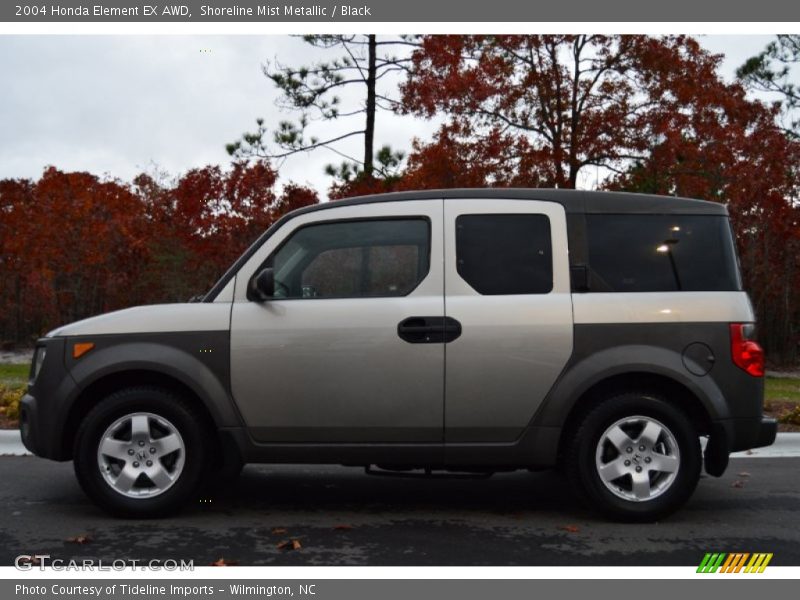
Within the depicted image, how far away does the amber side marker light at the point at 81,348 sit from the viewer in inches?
221

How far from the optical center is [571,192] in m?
5.77

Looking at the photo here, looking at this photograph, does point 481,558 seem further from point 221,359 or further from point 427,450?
point 221,359

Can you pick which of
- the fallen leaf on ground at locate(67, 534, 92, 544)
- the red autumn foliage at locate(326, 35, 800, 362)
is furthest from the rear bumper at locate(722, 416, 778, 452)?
the red autumn foliage at locate(326, 35, 800, 362)

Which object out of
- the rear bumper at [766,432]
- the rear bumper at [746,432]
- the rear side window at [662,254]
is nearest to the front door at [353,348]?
the rear side window at [662,254]

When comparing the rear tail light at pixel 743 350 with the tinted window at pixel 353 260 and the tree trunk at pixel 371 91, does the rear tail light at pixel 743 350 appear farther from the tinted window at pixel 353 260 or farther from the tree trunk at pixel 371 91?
the tree trunk at pixel 371 91

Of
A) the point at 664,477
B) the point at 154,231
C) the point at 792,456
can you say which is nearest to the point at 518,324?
the point at 664,477

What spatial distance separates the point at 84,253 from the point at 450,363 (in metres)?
25.9

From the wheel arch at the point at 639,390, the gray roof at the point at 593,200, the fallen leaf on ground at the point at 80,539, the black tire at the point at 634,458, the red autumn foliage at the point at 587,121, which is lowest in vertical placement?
the fallen leaf on ground at the point at 80,539

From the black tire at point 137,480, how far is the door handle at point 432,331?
55.6 inches

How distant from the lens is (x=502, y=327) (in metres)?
5.43

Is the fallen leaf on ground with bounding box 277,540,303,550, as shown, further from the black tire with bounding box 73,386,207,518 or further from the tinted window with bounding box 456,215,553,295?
the tinted window with bounding box 456,215,553,295

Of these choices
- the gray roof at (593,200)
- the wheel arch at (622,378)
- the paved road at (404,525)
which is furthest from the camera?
the gray roof at (593,200)

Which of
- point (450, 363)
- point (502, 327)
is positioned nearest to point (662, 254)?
point (502, 327)

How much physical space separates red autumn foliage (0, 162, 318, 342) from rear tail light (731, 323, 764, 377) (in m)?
18.1
